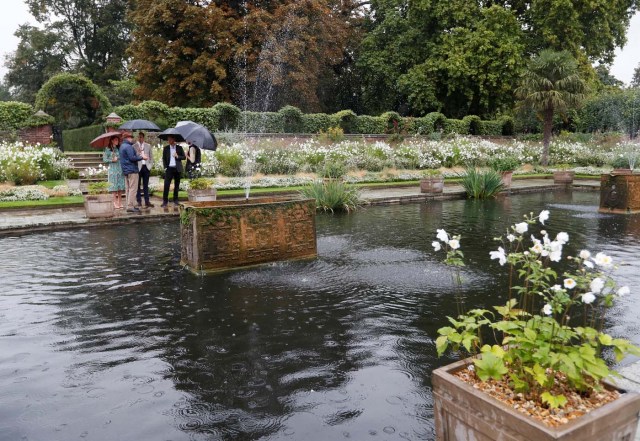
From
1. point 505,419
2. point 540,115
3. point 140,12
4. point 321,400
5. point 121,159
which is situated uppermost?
point 140,12

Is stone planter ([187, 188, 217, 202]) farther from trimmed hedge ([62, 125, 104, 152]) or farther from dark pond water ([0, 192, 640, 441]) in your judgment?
trimmed hedge ([62, 125, 104, 152])

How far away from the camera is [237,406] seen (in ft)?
10.5

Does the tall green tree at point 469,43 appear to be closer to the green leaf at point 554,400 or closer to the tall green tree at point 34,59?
the tall green tree at point 34,59

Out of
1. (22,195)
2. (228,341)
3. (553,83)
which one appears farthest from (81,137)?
(228,341)

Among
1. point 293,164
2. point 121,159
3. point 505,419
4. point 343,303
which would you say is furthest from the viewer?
point 293,164

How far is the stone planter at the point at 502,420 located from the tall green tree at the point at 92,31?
145ft

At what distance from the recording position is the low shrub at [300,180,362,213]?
12.7m

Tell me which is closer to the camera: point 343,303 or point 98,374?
point 98,374

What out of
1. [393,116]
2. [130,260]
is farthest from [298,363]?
[393,116]

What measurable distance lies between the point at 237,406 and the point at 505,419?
1.82 m

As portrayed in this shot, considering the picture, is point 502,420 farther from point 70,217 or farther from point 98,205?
point 70,217

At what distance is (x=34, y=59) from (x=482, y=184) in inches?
1639

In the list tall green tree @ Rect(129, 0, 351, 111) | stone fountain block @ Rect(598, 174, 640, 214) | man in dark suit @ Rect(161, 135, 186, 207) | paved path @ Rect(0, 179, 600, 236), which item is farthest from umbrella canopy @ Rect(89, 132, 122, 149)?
tall green tree @ Rect(129, 0, 351, 111)

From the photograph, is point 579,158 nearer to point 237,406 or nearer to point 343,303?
point 343,303
